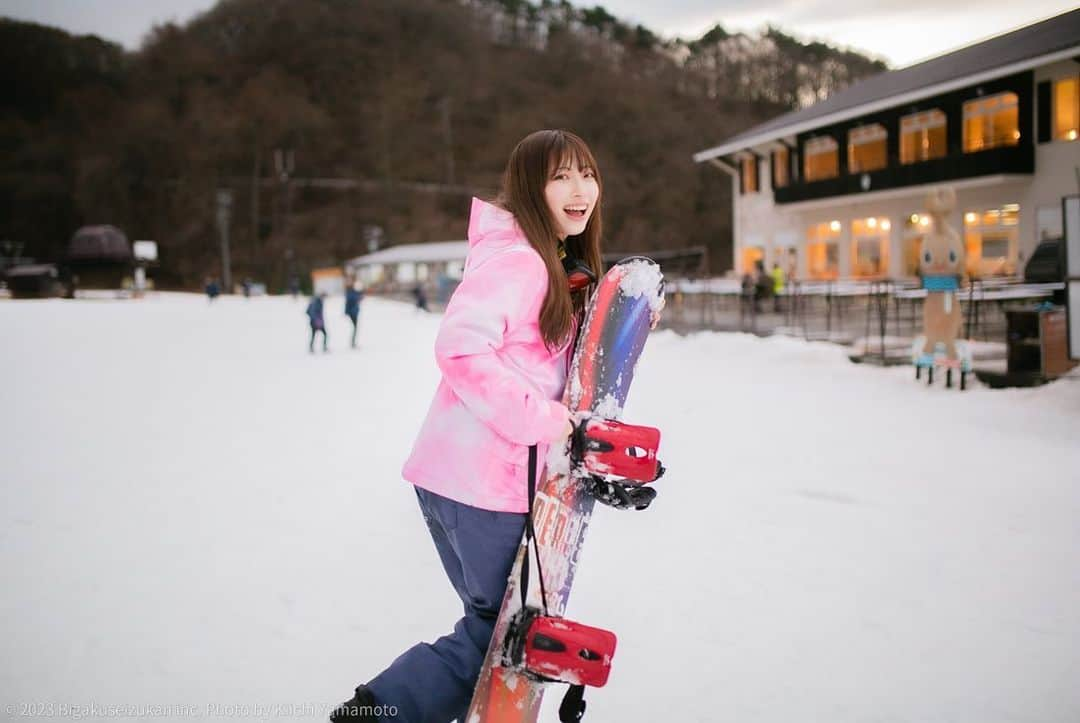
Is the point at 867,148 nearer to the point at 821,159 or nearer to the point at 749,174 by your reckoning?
the point at 821,159

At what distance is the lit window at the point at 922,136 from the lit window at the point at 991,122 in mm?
855

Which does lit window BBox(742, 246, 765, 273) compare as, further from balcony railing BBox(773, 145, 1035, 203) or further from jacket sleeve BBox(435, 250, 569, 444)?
jacket sleeve BBox(435, 250, 569, 444)

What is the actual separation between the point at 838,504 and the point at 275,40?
98.0 meters

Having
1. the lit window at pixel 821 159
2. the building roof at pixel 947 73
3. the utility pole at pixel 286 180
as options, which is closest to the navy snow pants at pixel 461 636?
the building roof at pixel 947 73

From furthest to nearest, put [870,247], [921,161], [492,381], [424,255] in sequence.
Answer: [424,255], [870,247], [921,161], [492,381]

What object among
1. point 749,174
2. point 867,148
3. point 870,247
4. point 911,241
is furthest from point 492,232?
point 749,174

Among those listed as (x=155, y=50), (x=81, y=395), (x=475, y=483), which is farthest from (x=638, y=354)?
(x=155, y=50)

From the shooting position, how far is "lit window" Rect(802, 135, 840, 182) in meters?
26.9

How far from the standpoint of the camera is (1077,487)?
4.38 metres

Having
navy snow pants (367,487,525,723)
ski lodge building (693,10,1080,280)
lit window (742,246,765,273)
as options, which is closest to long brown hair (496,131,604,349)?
navy snow pants (367,487,525,723)

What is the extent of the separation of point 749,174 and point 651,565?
3044 cm

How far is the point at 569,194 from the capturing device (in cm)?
175

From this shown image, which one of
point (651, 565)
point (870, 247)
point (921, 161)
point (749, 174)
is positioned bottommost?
point (651, 565)

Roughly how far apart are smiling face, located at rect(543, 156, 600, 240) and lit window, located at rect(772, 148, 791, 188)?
95.2 ft
